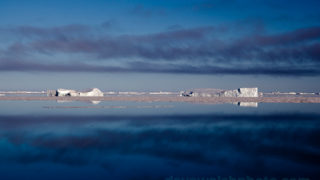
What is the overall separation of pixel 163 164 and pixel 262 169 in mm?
2759

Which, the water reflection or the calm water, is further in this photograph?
the water reflection

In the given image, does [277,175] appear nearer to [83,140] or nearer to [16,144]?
[83,140]

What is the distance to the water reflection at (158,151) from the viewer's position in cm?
825

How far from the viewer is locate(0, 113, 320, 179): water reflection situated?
27.1 feet

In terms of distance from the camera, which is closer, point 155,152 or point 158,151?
point 155,152

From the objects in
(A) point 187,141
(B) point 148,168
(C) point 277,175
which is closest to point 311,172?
(C) point 277,175

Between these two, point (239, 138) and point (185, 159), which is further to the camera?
point (239, 138)

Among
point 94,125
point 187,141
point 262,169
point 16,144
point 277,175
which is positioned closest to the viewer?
point 277,175

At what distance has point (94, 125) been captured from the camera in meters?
16.8

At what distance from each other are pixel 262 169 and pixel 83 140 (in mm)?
7102

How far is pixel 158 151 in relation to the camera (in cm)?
1052

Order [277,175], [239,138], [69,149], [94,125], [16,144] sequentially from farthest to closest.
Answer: [94,125] → [239,138] → [16,144] → [69,149] → [277,175]

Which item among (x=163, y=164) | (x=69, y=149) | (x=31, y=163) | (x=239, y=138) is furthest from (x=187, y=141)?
(x=31, y=163)

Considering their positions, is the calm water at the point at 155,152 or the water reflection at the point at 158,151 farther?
the water reflection at the point at 158,151
